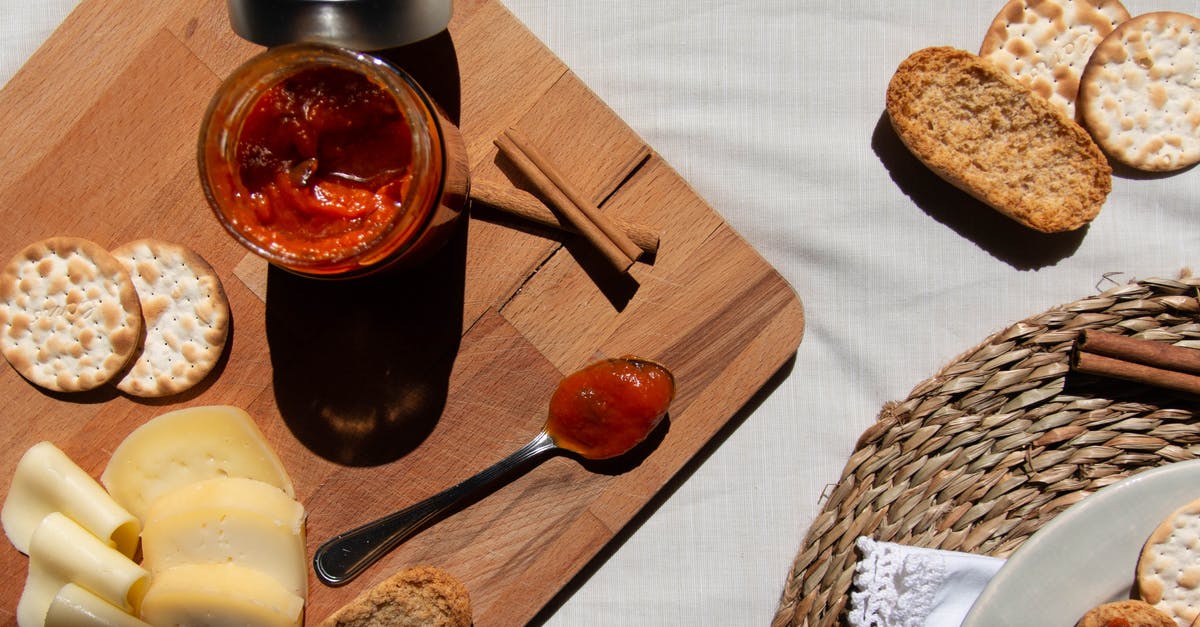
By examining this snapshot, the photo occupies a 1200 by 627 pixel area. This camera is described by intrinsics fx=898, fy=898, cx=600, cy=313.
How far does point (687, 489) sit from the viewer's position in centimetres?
131

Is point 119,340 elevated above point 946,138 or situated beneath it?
situated beneath

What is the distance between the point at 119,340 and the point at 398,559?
493 mm

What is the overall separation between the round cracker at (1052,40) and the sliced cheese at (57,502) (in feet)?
4.60

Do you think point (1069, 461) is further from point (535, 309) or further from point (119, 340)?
point (119, 340)

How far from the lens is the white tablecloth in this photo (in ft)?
4.33

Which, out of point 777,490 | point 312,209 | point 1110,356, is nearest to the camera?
point 312,209

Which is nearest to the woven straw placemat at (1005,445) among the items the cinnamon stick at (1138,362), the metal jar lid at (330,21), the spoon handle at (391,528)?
the cinnamon stick at (1138,362)

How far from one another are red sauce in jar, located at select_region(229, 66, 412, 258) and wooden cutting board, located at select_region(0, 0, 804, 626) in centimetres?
22

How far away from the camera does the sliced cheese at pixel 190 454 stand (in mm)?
1239

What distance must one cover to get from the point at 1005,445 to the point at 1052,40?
604mm

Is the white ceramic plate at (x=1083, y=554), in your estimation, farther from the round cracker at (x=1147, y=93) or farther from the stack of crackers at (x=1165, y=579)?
the round cracker at (x=1147, y=93)

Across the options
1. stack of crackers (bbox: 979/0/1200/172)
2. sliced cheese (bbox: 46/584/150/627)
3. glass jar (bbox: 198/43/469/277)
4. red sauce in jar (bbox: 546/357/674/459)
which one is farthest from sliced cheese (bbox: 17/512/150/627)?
stack of crackers (bbox: 979/0/1200/172)

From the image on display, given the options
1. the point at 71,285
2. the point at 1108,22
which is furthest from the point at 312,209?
the point at 1108,22

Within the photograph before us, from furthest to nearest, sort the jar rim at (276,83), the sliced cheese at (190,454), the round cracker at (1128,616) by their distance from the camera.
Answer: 1. the sliced cheese at (190,454)
2. the round cracker at (1128,616)
3. the jar rim at (276,83)
